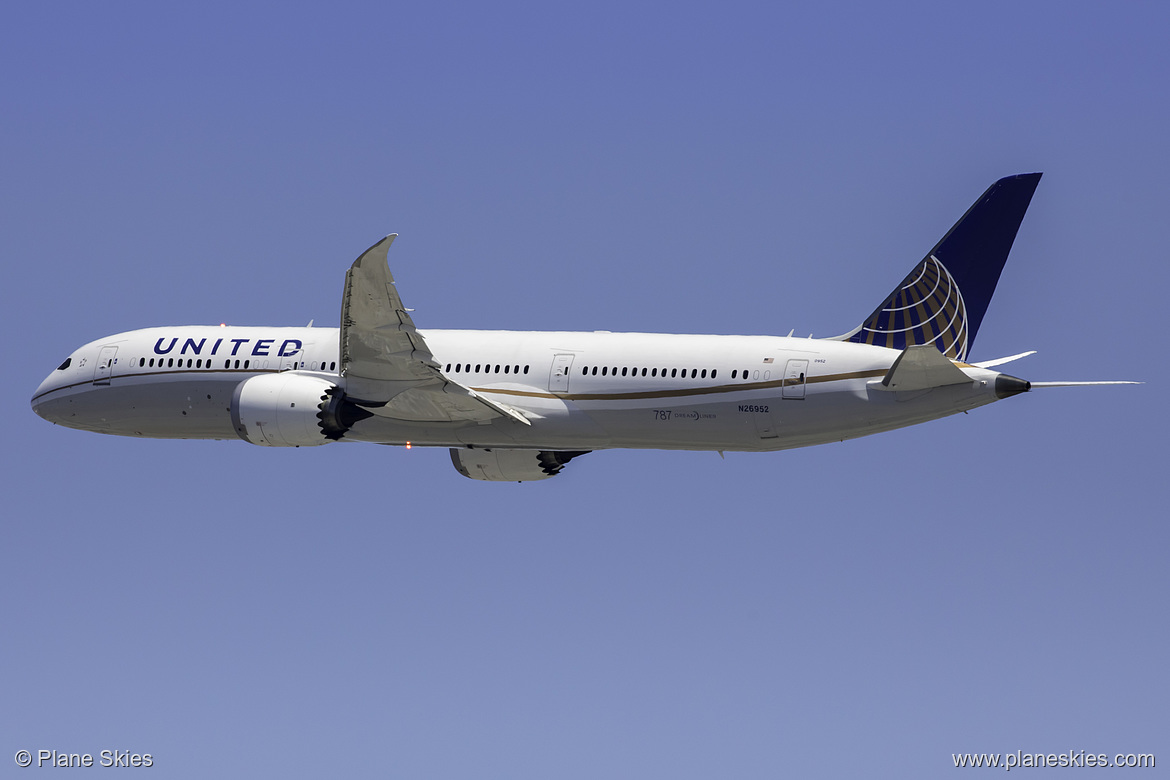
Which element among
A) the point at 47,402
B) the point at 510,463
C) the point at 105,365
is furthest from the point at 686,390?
the point at 47,402

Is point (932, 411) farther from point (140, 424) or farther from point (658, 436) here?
point (140, 424)

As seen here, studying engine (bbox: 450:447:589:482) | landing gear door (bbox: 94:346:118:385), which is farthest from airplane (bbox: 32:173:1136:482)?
engine (bbox: 450:447:589:482)

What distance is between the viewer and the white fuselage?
39.7m

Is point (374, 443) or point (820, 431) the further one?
point (374, 443)

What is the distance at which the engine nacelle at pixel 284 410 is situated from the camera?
A: 42.2 m

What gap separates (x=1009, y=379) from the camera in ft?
125

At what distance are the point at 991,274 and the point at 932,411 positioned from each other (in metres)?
4.38

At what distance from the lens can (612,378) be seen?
41750mm

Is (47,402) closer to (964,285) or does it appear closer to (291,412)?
(291,412)

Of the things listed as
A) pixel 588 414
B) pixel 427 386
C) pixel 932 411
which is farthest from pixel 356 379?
pixel 932 411

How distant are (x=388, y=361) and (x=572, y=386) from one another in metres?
4.83

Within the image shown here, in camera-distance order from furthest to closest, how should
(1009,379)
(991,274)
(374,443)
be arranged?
(374,443) < (991,274) < (1009,379)

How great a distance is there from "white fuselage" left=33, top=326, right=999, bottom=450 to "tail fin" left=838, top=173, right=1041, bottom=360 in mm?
1378

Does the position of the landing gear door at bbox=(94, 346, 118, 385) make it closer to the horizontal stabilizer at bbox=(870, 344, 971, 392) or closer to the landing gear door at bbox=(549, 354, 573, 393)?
the landing gear door at bbox=(549, 354, 573, 393)
